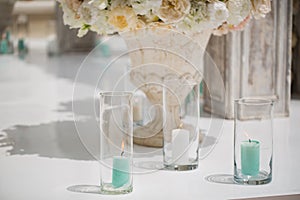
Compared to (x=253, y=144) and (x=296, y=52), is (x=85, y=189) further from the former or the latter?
(x=296, y=52)

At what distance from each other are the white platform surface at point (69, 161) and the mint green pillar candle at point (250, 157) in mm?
39

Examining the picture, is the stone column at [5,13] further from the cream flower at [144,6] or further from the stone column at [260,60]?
the cream flower at [144,6]

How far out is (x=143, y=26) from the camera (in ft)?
4.56

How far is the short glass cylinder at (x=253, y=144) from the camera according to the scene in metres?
1.28

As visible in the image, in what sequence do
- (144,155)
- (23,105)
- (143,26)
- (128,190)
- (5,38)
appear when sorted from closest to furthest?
(128,190), (143,26), (144,155), (23,105), (5,38)

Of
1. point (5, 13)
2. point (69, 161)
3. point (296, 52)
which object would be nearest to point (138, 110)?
point (69, 161)

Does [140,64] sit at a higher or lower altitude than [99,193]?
higher

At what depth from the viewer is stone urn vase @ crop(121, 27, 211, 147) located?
1535mm

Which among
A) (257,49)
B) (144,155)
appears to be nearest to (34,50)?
(257,49)

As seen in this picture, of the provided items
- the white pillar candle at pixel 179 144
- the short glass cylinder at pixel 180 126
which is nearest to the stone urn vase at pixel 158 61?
the short glass cylinder at pixel 180 126

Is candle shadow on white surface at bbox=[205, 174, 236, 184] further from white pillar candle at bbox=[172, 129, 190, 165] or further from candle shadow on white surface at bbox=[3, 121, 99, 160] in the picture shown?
candle shadow on white surface at bbox=[3, 121, 99, 160]

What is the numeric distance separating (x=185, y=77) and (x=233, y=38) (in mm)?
386

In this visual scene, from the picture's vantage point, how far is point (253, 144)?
1.29m

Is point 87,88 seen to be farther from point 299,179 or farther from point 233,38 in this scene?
point 299,179
